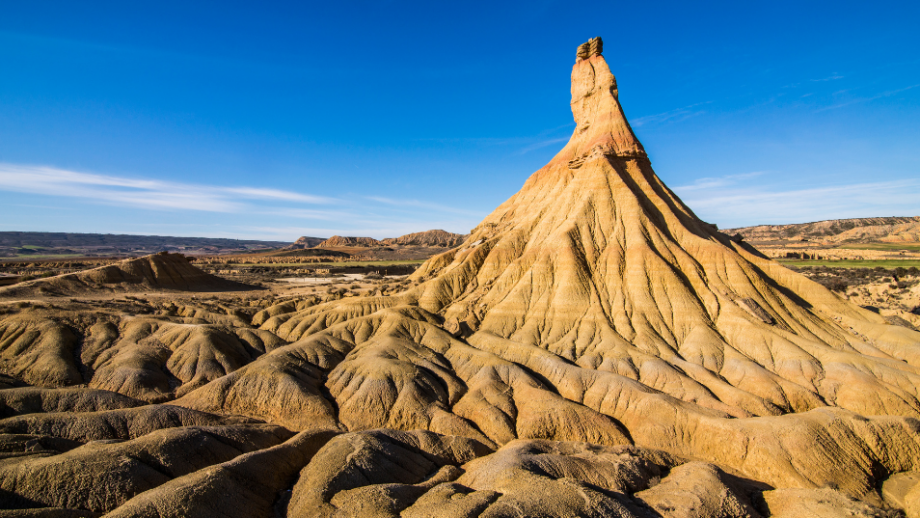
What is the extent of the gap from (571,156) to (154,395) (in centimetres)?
5637

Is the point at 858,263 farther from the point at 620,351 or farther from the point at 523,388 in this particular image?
the point at 523,388

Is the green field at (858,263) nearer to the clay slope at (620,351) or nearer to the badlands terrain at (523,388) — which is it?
the clay slope at (620,351)

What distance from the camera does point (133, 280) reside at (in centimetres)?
9025

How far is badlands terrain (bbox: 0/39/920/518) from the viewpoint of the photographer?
20.9 metres

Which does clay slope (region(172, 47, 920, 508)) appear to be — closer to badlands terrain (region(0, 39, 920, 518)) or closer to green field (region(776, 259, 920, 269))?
badlands terrain (region(0, 39, 920, 518))

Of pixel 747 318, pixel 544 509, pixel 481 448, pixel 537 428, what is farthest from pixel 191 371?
pixel 747 318

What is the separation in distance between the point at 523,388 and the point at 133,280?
91.6 meters

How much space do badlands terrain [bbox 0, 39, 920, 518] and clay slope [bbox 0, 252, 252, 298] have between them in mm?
10281

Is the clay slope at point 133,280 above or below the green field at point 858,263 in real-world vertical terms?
above

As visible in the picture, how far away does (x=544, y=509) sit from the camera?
17578 millimetres

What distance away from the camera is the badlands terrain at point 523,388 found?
68.7 feet

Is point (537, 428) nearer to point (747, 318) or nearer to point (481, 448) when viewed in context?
point (481, 448)

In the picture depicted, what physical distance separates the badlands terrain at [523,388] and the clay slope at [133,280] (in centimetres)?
1028

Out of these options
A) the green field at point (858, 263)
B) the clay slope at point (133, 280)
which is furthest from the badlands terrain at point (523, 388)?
the green field at point (858, 263)
